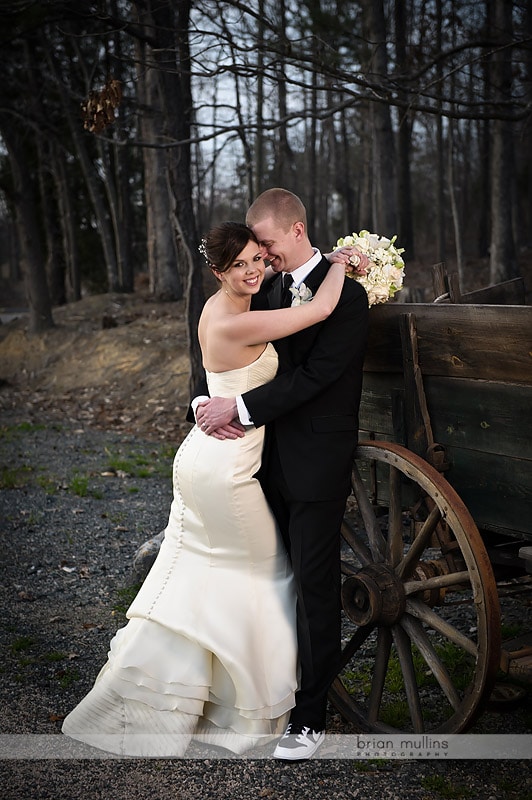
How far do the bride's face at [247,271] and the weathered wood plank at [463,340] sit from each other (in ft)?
2.11

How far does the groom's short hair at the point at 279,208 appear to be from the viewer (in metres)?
3.50

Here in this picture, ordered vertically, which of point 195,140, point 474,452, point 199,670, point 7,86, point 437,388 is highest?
point 7,86

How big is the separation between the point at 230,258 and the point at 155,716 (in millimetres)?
2017

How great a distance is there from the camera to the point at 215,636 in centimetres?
361

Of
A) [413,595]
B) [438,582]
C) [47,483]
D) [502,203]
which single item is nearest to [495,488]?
[438,582]

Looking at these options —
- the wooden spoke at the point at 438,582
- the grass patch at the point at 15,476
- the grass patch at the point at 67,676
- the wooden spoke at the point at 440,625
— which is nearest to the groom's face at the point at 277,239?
the wooden spoke at the point at 438,582

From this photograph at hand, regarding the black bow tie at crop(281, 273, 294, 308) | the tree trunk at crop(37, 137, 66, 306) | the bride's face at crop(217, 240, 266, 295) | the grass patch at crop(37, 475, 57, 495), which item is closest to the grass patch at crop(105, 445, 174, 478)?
the grass patch at crop(37, 475, 57, 495)

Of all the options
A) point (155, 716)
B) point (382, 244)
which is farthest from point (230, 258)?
point (155, 716)

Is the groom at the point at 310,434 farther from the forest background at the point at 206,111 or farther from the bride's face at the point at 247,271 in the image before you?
the forest background at the point at 206,111

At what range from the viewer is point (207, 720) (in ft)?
12.2

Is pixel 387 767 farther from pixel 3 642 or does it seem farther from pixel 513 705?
pixel 3 642

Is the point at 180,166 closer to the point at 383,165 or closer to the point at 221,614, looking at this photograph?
the point at 383,165

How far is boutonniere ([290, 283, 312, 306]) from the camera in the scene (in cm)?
355

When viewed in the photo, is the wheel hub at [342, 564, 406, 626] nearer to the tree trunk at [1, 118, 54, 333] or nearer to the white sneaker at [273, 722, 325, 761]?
the white sneaker at [273, 722, 325, 761]
